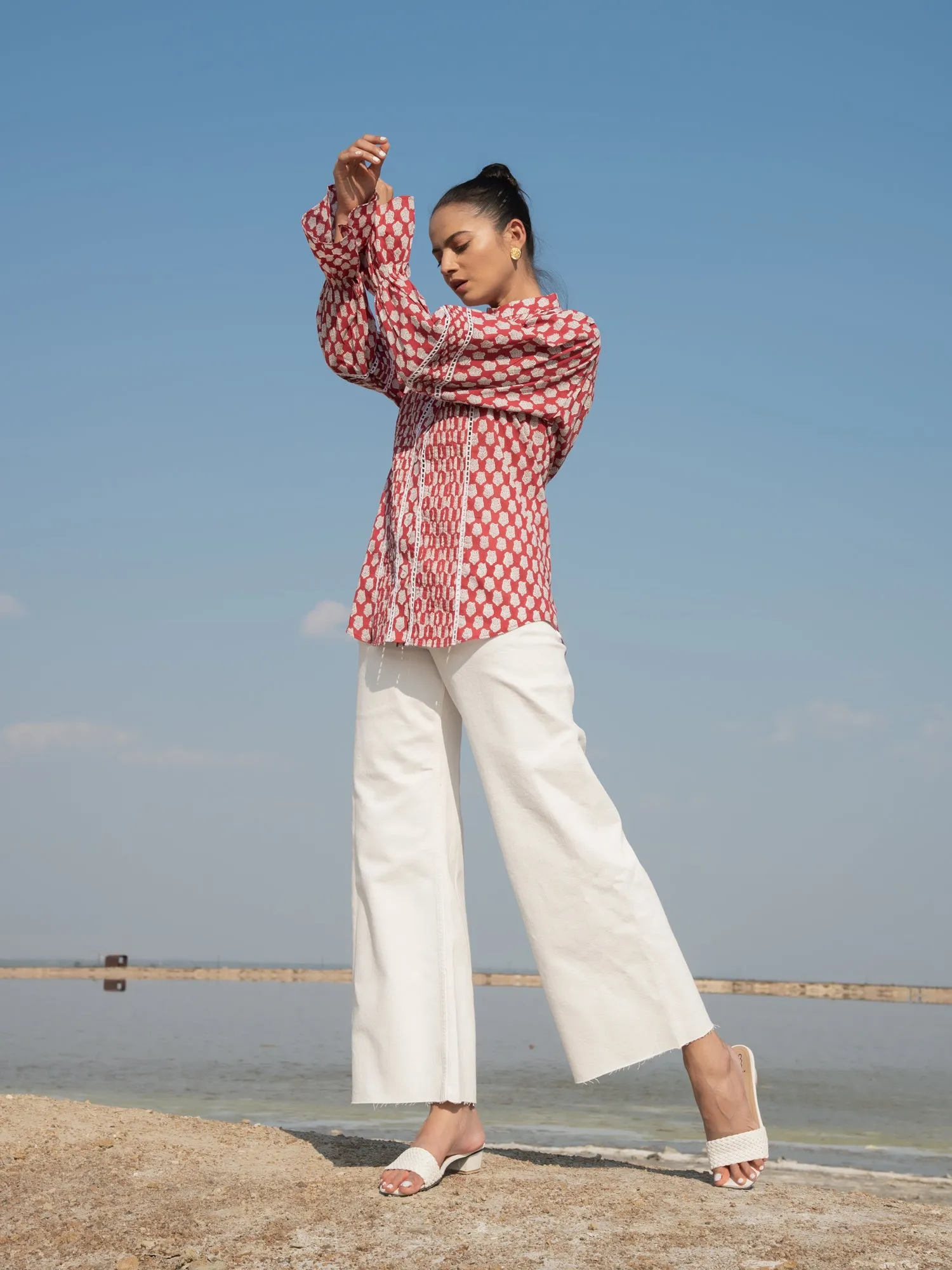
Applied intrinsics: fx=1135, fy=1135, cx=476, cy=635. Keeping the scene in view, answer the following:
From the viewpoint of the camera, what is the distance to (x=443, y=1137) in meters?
2.39

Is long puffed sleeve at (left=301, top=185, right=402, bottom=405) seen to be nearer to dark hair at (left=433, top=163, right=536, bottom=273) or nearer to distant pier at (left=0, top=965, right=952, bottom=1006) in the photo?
dark hair at (left=433, top=163, right=536, bottom=273)

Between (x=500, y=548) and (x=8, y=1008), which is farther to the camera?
(x=8, y=1008)

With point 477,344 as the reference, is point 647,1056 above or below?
below

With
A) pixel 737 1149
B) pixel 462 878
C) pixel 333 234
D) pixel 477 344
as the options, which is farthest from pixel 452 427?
pixel 737 1149

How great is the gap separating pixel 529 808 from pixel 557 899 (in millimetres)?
191

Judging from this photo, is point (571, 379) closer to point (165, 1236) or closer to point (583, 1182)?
point (583, 1182)

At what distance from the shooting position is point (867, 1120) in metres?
5.32

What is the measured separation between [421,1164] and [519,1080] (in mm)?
4112

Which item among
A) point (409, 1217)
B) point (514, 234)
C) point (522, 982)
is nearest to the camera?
point (409, 1217)

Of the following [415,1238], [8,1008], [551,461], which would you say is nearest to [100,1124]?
[415,1238]

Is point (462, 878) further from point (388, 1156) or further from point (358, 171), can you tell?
point (358, 171)

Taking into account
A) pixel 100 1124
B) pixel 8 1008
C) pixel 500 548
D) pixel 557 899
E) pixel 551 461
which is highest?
pixel 551 461

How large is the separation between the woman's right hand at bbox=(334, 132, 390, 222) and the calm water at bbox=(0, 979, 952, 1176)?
132 inches

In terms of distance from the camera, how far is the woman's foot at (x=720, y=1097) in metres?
2.31
